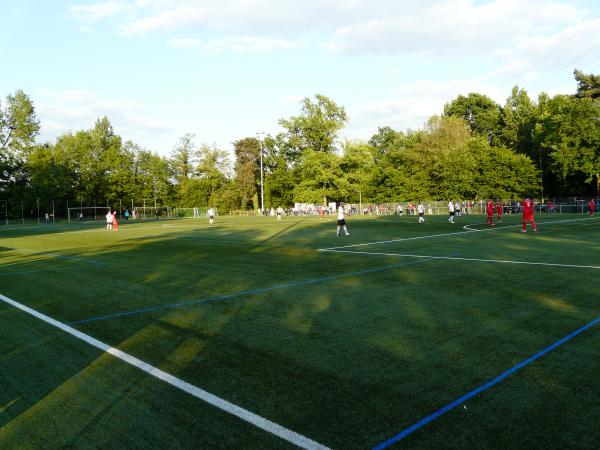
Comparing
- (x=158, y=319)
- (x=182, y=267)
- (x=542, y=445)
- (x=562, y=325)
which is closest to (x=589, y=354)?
(x=562, y=325)

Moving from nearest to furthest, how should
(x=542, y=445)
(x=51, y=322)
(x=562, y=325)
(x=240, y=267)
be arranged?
(x=542, y=445) < (x=562, y=325) < (x=51, y=322) < (x=240, y=267)

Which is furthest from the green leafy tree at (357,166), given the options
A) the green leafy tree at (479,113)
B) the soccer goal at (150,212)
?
the soccer goal at (150,212)

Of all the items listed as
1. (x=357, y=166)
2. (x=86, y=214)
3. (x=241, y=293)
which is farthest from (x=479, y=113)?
(x=241, y=293)

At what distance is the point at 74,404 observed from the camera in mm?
4422

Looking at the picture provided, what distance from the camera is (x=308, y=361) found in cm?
539

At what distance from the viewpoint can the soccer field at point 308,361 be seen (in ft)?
12.5

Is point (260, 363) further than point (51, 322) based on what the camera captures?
No

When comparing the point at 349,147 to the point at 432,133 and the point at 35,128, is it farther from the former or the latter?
the point at 35,128

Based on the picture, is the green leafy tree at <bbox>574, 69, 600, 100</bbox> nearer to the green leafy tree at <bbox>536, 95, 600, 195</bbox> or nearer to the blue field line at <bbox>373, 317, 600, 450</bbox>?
the green leafy tree at <bbox>536, 95, 600, 195</bbox>

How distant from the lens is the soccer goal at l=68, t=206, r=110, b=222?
70.5 meters

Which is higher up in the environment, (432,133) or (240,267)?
(432,133)

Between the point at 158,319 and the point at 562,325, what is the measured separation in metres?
6.16

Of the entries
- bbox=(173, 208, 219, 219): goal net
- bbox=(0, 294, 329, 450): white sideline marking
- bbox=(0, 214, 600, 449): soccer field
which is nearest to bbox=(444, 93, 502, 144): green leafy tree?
bbox=(173, 208, 219, 219): goal net

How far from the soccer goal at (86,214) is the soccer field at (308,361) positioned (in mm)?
65302
